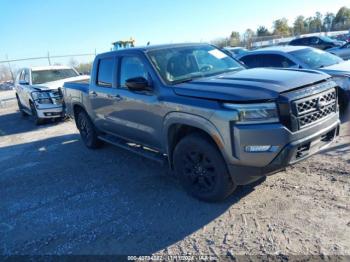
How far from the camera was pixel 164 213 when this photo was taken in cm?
407

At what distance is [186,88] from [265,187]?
1695mm

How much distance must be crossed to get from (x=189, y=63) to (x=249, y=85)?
1.39 m

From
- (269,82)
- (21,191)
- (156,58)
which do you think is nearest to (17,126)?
(21,191)

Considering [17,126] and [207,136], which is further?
[17,126]

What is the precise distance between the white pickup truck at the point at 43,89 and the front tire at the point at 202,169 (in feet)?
21.1

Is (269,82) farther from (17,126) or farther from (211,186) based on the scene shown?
(17,126)

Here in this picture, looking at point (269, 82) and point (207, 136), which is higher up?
point (269, 82)

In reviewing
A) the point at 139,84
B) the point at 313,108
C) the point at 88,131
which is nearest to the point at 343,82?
the point at 313,108

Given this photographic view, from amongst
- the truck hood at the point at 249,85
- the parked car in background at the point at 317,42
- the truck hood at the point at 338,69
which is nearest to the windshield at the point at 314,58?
the truck hood at the point at 338,69

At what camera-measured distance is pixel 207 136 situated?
3.95 metres

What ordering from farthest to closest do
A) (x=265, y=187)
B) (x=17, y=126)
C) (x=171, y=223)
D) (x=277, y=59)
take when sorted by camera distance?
(x=17, y=126)
(x=277, y=59)
(x=265, y=187)
(x=171, y=223)

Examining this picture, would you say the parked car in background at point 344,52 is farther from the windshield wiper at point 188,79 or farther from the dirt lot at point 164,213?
the windshield wiper at point 188,79

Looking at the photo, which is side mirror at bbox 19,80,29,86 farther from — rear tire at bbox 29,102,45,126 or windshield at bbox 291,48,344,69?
windshield at bbox 291,48,344,69

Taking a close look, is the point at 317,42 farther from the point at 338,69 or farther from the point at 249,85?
the point at 249,85
